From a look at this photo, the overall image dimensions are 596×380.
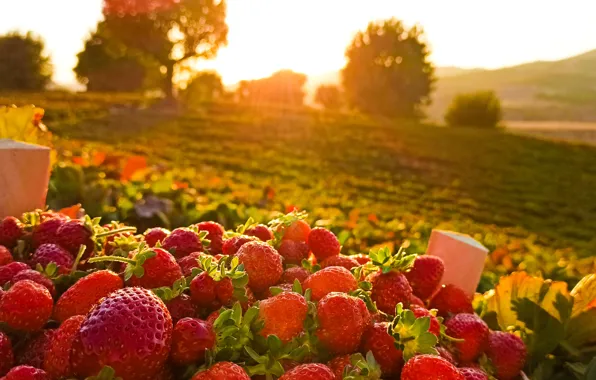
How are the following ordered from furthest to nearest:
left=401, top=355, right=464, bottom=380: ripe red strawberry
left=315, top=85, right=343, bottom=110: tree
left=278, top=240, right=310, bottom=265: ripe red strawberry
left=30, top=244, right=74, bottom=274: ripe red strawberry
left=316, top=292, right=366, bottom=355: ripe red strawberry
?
left=315, top=85, right=343, bottom=110: tree → left=278, top=240, right=310, bottom=265: ripe red strawberry → left=30, top=244, right=74, bottom=274: ripe red strawberry → left=316, top=292, right=366, bottom=355: ripe red strawberry → left=401, top=355, right=464, bottom=380: ripe red strawberry

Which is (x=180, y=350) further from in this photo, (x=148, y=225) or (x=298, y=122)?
(x=298, y=122)

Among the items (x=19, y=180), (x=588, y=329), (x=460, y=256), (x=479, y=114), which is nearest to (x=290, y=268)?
(x=460, y=256)

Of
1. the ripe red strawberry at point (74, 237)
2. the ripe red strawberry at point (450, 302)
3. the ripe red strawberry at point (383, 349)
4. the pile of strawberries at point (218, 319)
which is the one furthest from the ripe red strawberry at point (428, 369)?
the ripe red strawberry at point (74, 237)

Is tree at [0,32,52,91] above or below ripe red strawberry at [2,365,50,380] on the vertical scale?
above

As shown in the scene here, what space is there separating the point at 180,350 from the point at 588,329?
66.4 inches

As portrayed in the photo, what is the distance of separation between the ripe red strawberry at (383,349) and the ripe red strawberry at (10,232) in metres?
1.35

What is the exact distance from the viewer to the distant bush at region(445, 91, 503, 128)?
47.6 m

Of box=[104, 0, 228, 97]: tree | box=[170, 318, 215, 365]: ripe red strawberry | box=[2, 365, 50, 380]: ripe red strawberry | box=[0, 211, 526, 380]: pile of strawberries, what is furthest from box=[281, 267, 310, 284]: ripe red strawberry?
box=[104, 0, 228, 97]: tree

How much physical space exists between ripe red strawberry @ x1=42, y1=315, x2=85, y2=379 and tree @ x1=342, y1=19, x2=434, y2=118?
55.9 metres

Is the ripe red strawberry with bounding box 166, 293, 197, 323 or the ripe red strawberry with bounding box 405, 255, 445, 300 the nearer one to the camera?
the ripe red strawberry with bounding box 166, 293, 197, 323

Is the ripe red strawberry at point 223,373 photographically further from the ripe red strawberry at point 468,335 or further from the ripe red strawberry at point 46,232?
the ripe red strawberry at point 46,232

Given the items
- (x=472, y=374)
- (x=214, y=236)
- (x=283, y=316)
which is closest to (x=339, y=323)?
(x=283, y=316)

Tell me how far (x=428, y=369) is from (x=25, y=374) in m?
0.87

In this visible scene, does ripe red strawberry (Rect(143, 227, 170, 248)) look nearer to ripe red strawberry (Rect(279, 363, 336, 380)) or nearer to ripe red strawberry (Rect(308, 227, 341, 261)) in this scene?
ripe red strawberry (Rect(308, 227, 341, 261))
